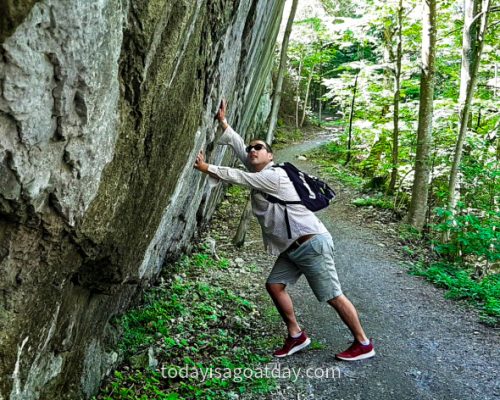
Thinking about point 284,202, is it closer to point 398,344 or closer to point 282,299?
point 282,299

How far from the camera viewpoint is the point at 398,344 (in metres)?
5.82

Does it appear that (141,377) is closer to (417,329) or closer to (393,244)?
(417,329)

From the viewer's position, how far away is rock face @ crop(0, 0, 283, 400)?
216 cm

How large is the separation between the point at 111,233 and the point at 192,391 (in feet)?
6.96

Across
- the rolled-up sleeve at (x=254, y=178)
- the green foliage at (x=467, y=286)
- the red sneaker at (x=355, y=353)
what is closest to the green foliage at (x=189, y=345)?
the red sneaker at (x=355, y=353)

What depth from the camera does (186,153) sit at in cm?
485

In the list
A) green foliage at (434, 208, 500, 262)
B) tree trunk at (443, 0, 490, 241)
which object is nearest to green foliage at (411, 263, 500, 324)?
green foliage at (434, 208, 500, 262)

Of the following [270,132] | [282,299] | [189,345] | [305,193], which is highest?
[270,132]

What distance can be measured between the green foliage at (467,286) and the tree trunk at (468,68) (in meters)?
1.74

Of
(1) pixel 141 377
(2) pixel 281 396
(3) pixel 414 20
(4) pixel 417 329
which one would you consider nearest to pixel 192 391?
(1) pixel 141 377

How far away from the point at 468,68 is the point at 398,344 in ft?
26.4

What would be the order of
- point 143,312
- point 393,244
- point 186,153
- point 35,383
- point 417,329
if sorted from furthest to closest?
point 393,244 → point 417,329 → point 143,312 → point 186,153 → point 35,383

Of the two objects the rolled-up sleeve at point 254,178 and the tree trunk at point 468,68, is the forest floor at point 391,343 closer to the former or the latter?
the rolled-up sleeve at point 254,178

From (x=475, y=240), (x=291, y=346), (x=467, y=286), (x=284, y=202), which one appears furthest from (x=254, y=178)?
(x=475, y=240)
